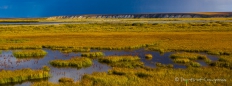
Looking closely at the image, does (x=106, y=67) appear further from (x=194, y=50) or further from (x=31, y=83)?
(x=194, y=50)

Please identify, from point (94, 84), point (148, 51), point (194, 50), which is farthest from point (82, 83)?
point (194, 50)

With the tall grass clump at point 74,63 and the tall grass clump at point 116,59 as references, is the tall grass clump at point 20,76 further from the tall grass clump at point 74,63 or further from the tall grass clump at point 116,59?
the tall grass clump at point 116,59

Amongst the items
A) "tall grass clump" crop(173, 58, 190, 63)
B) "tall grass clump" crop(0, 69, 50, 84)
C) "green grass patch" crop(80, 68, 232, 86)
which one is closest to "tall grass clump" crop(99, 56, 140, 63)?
"tall grass clump" crop(173, 58, 190, 63)

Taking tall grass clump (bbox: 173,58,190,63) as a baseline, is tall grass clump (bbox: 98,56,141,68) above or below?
below

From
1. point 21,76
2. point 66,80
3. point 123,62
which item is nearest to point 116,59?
point 123,62

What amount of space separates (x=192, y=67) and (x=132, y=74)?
5964mm

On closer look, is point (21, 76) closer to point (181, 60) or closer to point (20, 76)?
point (20, 76)

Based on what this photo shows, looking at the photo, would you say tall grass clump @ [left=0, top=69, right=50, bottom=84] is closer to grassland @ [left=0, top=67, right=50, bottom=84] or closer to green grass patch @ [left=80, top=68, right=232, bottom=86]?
grassland @ [left=0, top=67, right=50, bottom=84]

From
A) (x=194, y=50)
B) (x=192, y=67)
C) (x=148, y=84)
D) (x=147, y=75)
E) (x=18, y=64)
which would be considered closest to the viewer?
(x=148, y=84)

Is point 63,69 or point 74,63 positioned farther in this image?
point 74,63

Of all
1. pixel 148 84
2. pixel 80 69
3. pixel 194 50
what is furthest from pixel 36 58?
pixel 194 50

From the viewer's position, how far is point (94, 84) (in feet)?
60.4

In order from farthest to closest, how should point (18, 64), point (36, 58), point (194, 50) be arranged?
point (194, 50), point (36, 58), point (18, 64)

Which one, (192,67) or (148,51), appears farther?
(148,51)
